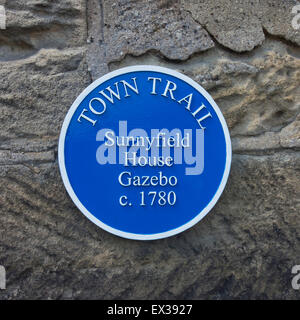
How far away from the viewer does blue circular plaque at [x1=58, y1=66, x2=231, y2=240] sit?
1.77 meters

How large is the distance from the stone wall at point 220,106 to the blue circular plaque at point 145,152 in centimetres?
6

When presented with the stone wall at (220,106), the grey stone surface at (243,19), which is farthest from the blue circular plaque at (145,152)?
the grey stone surface at (243,19)

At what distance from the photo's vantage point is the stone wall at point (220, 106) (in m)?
1.78

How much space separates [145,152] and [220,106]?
0.34m

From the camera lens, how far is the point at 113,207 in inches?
69.9

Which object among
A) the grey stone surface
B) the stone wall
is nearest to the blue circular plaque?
the stone wall

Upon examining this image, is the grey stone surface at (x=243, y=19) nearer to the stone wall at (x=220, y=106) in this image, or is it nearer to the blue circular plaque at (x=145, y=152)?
the stone wall at (x=220, y=106)

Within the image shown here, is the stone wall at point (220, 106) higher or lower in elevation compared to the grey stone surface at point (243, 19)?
lower

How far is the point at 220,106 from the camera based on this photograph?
1.86 metres

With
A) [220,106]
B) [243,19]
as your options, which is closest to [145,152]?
[220,106]

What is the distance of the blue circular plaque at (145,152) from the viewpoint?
1.77 metres

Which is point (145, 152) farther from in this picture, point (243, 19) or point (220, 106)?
point (243, 19)

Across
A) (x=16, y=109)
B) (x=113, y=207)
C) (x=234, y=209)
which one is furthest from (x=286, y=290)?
(x=16, y=109)

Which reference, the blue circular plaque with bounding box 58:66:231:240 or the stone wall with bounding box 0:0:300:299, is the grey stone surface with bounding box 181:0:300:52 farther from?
the blue circular plaque with bounding box 58:66:231:240
